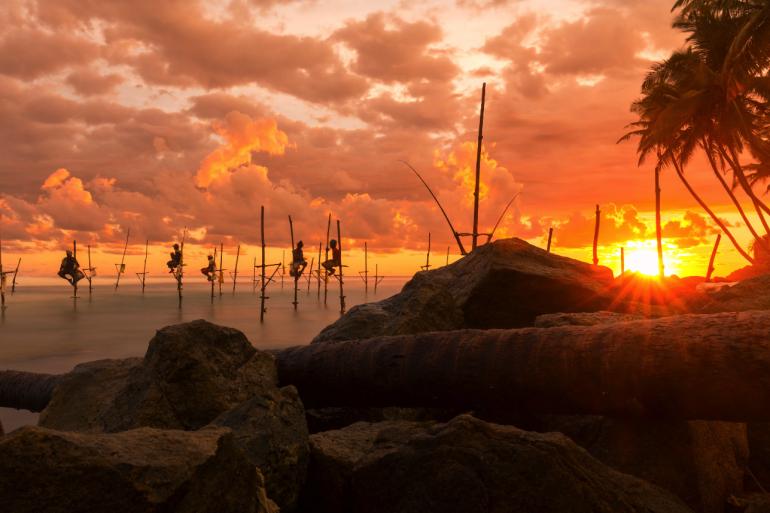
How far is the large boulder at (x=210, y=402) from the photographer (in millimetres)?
3799

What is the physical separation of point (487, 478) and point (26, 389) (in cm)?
786

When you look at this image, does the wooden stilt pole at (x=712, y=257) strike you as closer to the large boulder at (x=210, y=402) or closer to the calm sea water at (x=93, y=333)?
the calm sea water at (x=93, y=333)

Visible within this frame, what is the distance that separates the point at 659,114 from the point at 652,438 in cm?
3164

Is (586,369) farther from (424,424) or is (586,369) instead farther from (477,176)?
(477,176)

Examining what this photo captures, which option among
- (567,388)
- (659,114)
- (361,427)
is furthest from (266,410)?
(659,114)

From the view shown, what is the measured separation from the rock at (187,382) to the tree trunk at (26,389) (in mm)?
3521

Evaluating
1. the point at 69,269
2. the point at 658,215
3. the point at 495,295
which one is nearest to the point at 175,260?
the point at 69,269

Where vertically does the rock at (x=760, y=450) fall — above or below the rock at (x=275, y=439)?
below

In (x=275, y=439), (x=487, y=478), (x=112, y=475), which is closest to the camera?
(x=112, y=475)

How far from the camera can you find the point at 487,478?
10.7 ft

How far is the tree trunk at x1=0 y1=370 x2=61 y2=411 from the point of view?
8602 mm

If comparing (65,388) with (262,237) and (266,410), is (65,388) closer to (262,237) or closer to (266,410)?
(266,410)

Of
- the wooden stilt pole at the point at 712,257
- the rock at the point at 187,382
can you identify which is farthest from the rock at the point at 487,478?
the wooden stilt pole at the point at 712,257

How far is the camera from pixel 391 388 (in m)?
5.10
